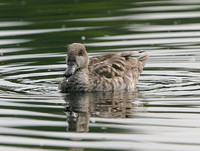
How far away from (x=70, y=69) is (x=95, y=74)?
3.17 feet

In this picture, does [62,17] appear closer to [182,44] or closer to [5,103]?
[182,44]

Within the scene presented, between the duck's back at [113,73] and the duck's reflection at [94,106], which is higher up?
the duck's back at [113,73]

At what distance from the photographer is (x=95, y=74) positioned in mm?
14266

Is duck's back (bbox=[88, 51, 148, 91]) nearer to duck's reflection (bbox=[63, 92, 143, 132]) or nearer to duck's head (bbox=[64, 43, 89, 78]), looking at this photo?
duck's reflection (bbox=[63, 92, 143, 132])

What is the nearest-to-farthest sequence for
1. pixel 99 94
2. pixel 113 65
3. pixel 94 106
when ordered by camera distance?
pixel 94 106 → pixel 99 94 → pixel 113 65

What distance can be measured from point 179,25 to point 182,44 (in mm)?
2048

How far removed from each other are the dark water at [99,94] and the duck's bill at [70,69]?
0.45 m

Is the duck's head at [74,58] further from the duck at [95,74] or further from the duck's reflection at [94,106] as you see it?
the duck's reflection at [94,106]

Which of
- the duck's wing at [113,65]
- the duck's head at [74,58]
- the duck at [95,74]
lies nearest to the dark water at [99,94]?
the duck at [95,74]

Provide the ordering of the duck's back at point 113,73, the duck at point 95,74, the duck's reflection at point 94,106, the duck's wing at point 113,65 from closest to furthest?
1. the duck's reflection at point 94,106
2. the duck at point 95,74
3. the duck's back at point 113,73
4. the duck's wing at point 113,65

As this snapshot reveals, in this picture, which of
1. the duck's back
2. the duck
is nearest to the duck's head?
the duck

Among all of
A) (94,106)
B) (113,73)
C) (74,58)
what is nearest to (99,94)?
(113,73)

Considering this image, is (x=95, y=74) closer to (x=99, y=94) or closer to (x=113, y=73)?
(x=113, y=73)

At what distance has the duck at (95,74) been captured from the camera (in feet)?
45.5
